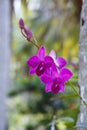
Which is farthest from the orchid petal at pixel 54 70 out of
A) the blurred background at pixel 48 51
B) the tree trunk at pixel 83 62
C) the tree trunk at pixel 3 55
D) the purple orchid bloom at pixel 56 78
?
the tree trunk at pixel 3 55

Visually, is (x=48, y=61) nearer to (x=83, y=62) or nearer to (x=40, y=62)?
(x=40, y=62)

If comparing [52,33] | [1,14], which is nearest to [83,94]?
[1,14]

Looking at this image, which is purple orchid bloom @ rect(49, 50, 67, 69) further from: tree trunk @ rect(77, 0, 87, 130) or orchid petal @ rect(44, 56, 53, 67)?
tree trunk @ rect(77, 0, 87, 130)

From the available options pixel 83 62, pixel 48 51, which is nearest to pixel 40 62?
pixel 83 62

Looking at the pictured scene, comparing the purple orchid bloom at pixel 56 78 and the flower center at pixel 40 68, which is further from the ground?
the flower center at pixel 40 68

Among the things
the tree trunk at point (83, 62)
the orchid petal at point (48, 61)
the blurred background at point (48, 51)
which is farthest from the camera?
the blurred background at point (48, 51)

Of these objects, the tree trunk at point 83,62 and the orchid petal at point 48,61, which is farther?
the tree trunk at point 83,62

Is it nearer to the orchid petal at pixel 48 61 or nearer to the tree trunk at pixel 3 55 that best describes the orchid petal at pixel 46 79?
the orchid petal at pixel 48 61
